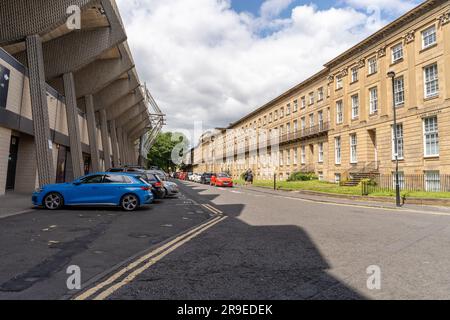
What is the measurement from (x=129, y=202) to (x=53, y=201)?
112 inches

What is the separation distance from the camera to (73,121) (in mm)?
22406

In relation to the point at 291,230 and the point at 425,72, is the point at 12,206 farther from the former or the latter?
the point at 425,72

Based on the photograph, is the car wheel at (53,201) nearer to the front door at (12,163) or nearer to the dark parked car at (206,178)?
the front door at (12,163)

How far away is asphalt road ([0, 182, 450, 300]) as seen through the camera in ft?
13.9

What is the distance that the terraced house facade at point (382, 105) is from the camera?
2439 centimetres

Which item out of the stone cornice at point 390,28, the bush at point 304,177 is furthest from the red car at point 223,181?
the stone cornice at point 390,28

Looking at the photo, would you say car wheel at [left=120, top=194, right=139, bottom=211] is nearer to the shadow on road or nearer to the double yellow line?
the double yellow line

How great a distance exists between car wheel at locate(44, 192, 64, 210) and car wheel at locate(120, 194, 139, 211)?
7.58 ft

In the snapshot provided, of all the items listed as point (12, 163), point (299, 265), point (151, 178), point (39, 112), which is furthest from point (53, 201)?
point (299, 265)

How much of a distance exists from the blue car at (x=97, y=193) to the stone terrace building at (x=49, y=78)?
4410 millimetres

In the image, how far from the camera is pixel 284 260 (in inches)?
228

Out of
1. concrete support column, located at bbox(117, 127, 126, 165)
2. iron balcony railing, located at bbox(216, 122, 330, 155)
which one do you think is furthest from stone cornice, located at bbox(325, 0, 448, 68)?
concrete support column, located at bbox(117, 127, 126, 165)
